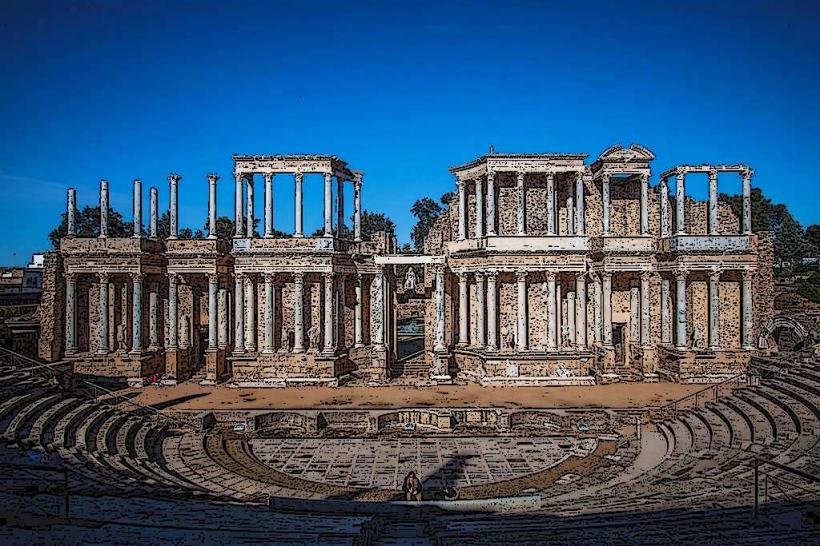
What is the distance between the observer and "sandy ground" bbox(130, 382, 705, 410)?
2411 cm

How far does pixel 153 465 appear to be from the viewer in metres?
17.2

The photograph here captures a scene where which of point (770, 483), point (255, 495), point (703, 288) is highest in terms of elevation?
point (703, 288)

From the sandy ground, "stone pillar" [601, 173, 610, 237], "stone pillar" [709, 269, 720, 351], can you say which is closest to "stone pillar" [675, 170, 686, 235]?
"stone pillar" [709, 269, 720, 351]

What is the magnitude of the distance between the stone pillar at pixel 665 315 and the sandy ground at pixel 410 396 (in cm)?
355

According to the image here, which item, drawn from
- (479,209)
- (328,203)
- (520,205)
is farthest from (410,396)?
(520,205)

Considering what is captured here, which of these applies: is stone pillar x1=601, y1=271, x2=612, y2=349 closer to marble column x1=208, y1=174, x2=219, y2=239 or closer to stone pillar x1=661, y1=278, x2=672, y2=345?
stone pillar x1=661, y1=278, x2=672, y2=345

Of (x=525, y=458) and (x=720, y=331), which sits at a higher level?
(x=720, y=331)

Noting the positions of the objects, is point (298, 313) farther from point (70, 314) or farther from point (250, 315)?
point (70, 314)

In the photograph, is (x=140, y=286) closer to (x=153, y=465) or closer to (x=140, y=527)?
(x=153, y=465)

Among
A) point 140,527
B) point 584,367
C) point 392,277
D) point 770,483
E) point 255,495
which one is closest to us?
point 140,527

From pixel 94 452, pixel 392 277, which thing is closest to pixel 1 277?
pixel 392 277

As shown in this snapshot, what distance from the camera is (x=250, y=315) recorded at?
99.3ft

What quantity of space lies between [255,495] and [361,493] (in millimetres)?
2643

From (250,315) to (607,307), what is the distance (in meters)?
17.8
